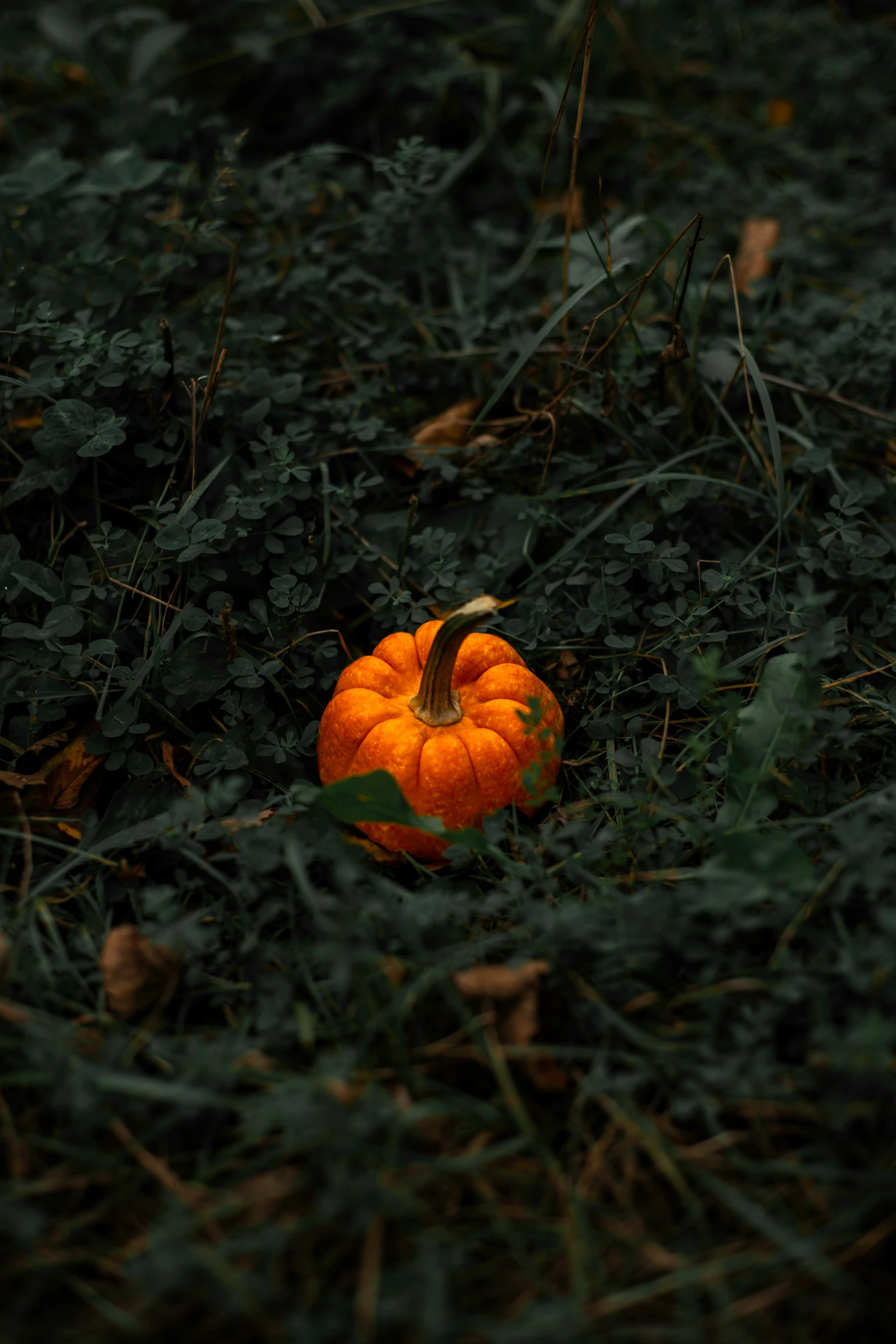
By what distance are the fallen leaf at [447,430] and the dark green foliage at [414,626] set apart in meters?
0.09

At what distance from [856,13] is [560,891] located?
5.12 m

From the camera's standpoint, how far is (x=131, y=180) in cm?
306

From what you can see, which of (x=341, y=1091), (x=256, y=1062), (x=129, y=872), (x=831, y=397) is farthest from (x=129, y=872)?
(x=831, y=397)

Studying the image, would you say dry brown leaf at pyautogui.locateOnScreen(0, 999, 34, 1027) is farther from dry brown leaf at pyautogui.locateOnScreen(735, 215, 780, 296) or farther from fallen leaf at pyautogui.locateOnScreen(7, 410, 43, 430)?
dry brown leaf at pyautogui.locateOnScreen(735, 215, 780, 296)

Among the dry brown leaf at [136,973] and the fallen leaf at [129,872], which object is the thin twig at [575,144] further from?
the dry brown leaf at [136,973]

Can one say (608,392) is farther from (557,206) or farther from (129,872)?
(129,872)

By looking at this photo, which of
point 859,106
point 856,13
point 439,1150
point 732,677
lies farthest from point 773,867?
point 856,13

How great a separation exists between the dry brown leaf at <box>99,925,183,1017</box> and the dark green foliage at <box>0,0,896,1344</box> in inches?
2.1

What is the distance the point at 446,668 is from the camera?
220 centimetres

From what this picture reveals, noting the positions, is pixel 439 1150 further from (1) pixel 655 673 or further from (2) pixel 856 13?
(2) pixel 856 13

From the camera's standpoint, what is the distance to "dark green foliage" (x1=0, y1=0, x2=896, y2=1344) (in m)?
1.46

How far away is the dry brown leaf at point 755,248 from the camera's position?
12.0 ft

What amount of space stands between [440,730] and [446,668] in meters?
0.16

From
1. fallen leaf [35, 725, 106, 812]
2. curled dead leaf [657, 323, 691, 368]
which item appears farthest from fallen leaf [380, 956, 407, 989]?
curled dead leaf [657, 323, 691, 368]
